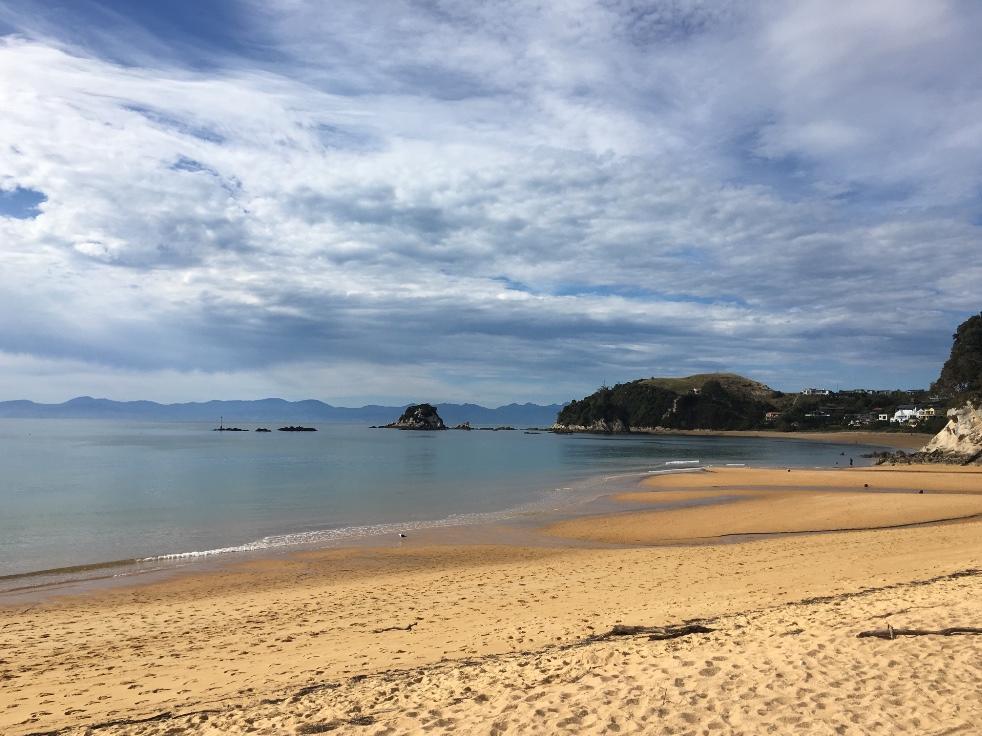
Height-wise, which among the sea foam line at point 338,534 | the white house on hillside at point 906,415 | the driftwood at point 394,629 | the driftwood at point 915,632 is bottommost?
the sea foam line at point 338,534

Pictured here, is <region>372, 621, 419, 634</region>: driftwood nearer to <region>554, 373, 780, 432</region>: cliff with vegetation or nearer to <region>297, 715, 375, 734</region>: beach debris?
<region>297, 715, 375, 734</region>: beach debris

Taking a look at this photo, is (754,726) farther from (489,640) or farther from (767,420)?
(767,420)

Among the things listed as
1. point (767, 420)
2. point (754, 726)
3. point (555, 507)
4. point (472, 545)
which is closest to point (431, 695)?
point (754, 726)

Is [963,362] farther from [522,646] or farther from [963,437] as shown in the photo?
[522,646]

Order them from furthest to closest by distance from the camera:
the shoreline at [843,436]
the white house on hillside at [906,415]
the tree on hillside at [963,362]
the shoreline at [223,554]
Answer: the white house on hillside at [906,415] → the shoreline at [843,436] → the tree on hillside at [963,362] → the shoreline at [223,554]

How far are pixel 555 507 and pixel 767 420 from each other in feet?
525

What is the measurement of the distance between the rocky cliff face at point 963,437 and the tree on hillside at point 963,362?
1.75m

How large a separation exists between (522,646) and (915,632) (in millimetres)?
5034

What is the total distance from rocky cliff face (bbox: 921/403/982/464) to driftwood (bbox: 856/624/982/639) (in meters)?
54.5

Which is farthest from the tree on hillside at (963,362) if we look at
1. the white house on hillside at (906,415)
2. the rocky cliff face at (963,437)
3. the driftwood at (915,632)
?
the white house on hillside at (906,415)

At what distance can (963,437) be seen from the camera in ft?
178

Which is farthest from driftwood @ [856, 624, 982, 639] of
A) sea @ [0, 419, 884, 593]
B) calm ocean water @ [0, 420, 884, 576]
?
calm ocean water @ [0, 420, 884, 576]

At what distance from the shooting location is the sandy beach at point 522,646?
617 cm

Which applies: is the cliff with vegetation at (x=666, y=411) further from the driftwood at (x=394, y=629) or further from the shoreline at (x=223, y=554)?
the driftwood at (x=394, y=629)
